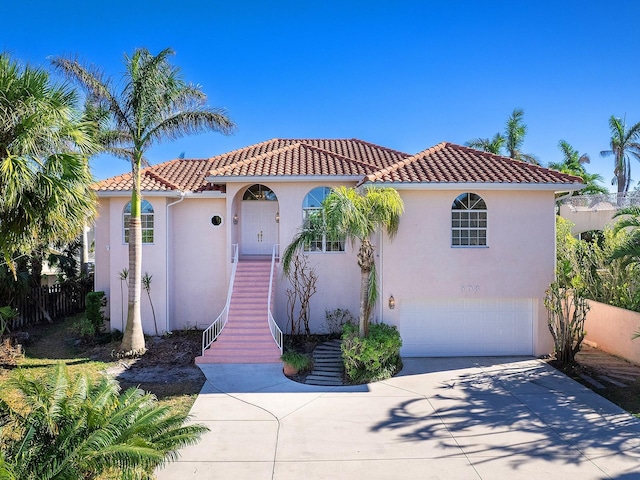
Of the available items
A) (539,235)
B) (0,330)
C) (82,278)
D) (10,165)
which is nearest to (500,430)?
(539,235)

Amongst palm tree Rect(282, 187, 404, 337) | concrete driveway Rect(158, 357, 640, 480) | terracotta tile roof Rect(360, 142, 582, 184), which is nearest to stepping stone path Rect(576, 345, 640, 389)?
concrete driveway Rect(158, 357, 640, 480)

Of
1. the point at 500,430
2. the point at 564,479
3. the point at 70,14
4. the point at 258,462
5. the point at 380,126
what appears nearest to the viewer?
the point at 564,479

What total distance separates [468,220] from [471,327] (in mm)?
3752

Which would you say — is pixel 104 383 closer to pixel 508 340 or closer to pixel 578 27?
pixel 508 340

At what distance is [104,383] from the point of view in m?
7.65

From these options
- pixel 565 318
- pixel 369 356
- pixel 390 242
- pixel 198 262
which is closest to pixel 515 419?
pixel 369 356

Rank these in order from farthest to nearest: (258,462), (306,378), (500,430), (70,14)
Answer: (70,14) < (306,378) < (500,430) < (258,462)

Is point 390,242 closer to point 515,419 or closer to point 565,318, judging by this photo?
point 565,318

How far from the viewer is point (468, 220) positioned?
13781 mm

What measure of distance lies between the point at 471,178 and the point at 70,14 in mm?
15157

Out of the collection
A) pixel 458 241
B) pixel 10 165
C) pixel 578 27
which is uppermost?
pixel 578 27

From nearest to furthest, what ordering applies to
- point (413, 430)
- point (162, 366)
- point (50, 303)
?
point (413, 430)
point (162, 366)
point (50, 303)

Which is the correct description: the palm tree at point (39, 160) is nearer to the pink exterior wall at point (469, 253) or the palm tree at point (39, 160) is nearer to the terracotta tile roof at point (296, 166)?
the terracotta tile roof at point (296, 166)

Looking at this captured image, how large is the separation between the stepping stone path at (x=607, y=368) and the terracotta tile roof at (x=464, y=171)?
5.98m
